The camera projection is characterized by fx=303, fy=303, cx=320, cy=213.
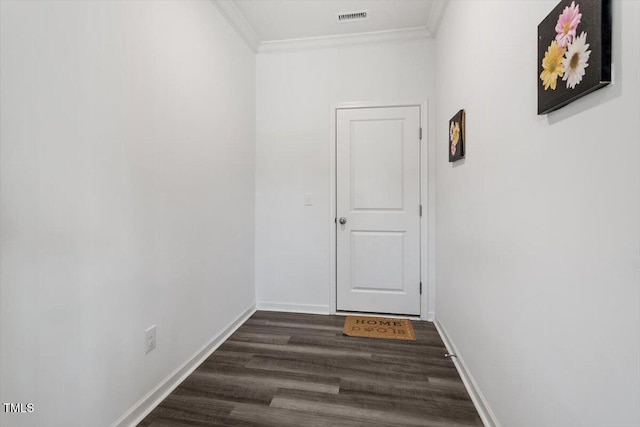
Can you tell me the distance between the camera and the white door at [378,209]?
2.87m

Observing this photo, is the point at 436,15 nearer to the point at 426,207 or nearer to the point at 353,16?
the point at 353,16

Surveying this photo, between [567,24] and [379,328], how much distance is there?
2.38 m

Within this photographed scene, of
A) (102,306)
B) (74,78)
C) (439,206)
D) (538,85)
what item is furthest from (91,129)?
(439,206)

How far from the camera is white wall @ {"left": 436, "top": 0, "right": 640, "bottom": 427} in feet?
2.30

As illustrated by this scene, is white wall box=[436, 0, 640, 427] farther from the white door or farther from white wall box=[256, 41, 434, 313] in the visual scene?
white wall box=[256, 41, 434, 313]

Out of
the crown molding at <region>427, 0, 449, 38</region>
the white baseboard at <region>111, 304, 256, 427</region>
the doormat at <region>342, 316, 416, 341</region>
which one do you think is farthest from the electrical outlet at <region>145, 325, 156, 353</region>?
the crown molding at <region>427, 0, 449, 38</region>

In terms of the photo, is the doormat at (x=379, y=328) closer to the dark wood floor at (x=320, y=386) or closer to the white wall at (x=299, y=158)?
the dark wood floor at (x=320, y=386)

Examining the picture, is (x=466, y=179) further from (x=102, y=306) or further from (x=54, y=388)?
(x=54, y=388)

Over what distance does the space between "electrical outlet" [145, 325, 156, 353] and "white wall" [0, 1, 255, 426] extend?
0.14ft

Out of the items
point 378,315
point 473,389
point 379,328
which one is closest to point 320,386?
point 473,389

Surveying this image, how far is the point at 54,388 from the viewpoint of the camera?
114 centimetres

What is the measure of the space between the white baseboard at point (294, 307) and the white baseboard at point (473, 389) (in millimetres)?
1158

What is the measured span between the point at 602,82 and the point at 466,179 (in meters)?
1.17

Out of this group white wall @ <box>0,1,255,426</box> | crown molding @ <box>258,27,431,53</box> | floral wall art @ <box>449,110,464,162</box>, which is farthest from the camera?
crown molding @ <box>258,27,431,53</box>
